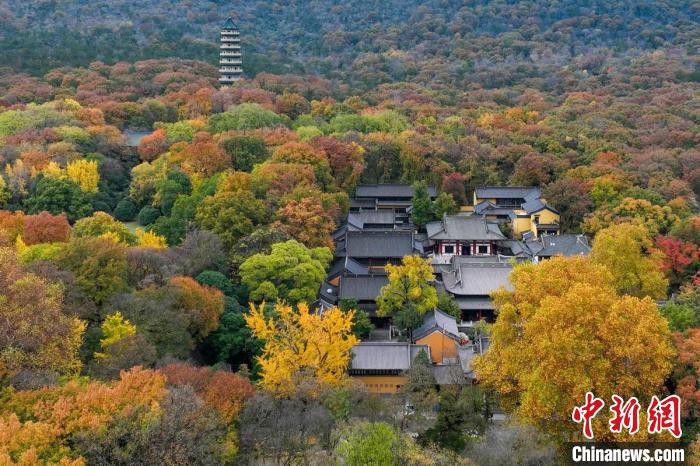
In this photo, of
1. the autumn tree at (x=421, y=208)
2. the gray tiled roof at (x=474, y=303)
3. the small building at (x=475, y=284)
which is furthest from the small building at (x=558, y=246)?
the autumn tree at (x=421, y=208)

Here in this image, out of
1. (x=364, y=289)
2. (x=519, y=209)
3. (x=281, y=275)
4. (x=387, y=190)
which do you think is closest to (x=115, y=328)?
(x=281, y=275)

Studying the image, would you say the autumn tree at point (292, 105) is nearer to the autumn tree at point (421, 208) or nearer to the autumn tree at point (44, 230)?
the autumn tree at point (421, 208)

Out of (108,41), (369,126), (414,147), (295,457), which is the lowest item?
(295,457)

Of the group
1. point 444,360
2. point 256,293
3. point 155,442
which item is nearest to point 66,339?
point 155,442

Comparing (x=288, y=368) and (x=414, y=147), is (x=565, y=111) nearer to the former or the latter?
(x=414, y=147)

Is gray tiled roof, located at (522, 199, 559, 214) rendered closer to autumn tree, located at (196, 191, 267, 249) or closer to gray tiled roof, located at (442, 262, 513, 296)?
gray tiled roof, located at (442, 262, 513, 296)

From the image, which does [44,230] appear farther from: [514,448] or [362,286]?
[514,448]
